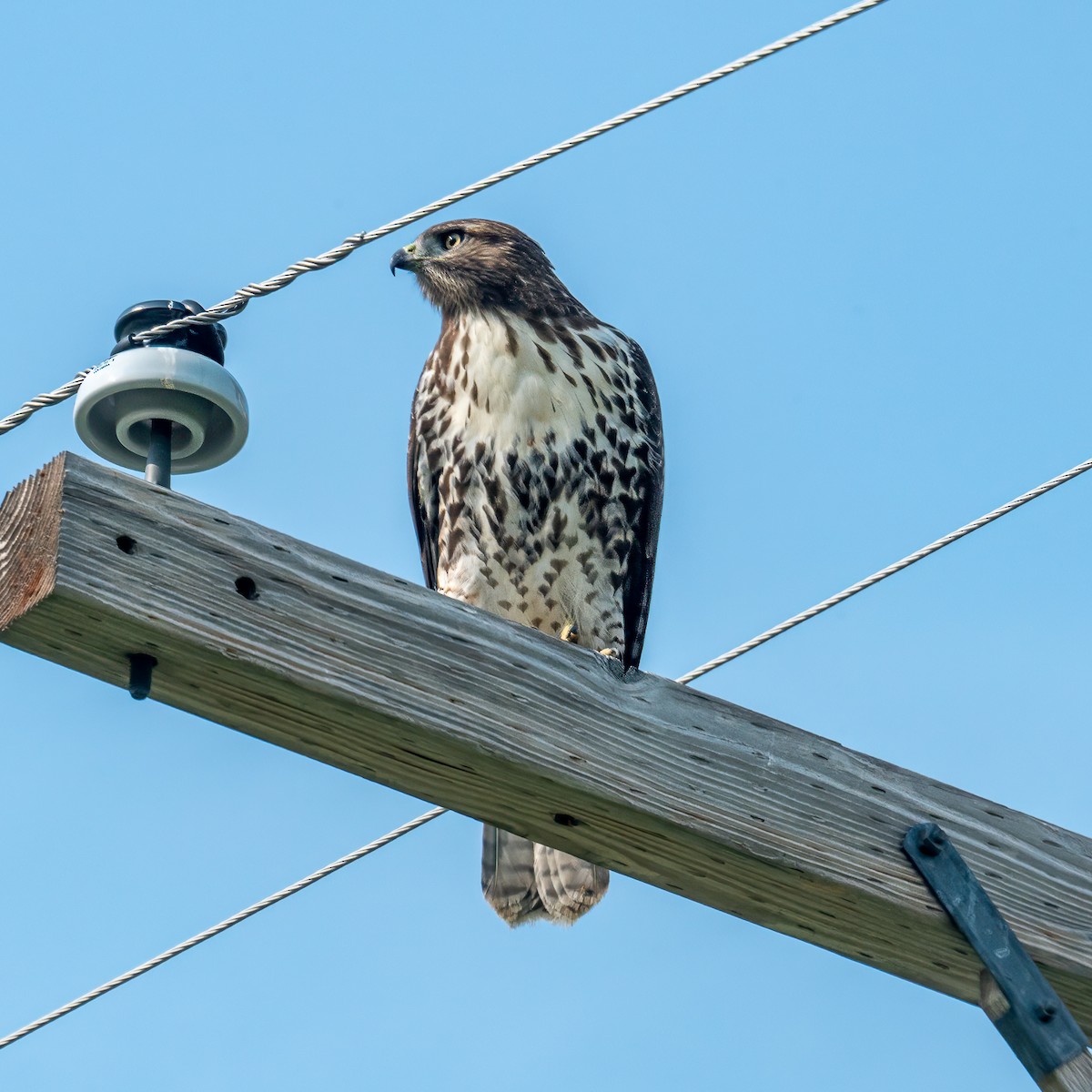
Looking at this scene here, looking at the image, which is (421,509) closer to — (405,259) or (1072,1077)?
(405,259)

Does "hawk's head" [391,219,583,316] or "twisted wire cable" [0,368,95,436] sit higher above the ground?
"hawk's head" [391,219,583,316]

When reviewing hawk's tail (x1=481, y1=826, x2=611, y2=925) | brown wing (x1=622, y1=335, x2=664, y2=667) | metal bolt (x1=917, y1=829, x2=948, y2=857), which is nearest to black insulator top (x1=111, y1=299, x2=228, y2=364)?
metal bolt (x1=917, y1=829, x2=948, y2=857)

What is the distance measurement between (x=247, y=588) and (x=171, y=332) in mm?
623

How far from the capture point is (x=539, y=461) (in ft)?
16.6

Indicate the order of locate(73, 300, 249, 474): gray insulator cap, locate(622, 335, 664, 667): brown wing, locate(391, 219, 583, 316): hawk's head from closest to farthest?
locate(73, 300, 249, 474): gray insulator cap → locate(622, 335, 664, 667): brown wing → locate(391, 219, 583, 316): hawk's head

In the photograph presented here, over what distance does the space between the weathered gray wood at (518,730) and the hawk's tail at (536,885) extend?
1392mm

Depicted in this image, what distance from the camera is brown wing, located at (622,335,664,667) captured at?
5.32 m

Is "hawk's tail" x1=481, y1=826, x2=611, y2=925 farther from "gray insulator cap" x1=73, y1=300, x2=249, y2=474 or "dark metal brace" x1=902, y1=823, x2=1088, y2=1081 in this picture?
"gray insulator cap" x1=73, y1=300, x2=249, y2=474

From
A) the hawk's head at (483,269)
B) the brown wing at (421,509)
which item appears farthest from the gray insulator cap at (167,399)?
the hawk's head at (483,269)

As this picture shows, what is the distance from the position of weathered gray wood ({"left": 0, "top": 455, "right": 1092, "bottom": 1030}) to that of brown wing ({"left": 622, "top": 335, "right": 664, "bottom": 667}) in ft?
7.94

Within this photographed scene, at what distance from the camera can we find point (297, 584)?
8.37ft

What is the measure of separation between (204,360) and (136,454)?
0.67 ft

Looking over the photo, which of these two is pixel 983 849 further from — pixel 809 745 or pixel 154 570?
pixel 154 570

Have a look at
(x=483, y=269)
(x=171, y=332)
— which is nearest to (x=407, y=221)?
(x=171, y=332)
